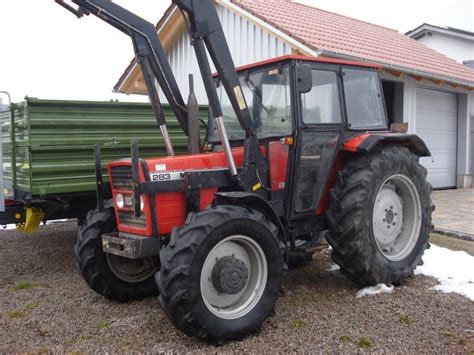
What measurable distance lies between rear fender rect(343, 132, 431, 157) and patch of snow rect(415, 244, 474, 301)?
48.4 inches

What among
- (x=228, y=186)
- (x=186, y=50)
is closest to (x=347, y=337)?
(x=228, y=186)

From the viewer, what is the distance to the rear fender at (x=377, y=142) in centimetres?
442

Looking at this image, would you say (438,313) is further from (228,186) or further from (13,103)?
(13,103)

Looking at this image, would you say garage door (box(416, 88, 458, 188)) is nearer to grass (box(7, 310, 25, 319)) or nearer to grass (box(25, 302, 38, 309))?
grass (box(25, 302, 38, 309))

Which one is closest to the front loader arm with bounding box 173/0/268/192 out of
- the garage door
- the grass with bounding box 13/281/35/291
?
the grass with bounding box 13/281/35/291

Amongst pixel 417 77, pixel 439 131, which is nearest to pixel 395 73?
pixel 417 77

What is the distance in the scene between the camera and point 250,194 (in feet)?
12.3

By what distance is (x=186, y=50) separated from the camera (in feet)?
37.1

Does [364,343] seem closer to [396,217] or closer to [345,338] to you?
[345,338]

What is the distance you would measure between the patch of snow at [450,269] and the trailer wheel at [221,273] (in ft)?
6.32

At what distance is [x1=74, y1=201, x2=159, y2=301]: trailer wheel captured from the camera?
4211mm

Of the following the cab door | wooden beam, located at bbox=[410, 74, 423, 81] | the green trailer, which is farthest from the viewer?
wooden beam, located at bbox=[410, 74, 423, 81]

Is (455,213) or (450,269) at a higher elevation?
(450,269)

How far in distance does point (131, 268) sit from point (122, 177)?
95 centimetres
